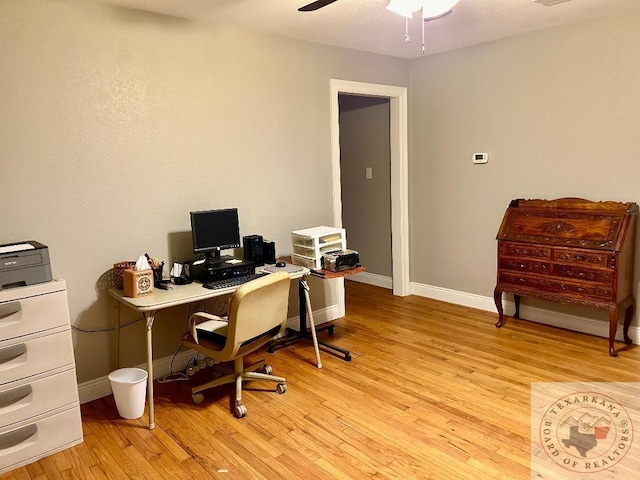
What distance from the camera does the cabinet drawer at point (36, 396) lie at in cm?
245

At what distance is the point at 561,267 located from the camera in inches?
145

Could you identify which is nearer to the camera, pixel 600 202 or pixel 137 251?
pixel 137 251

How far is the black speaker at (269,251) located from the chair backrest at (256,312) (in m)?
0.72

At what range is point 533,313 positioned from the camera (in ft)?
14.1

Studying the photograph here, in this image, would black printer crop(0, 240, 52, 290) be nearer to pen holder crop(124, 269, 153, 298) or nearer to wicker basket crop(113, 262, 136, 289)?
pen holder crop(124, 269, 153, 298)

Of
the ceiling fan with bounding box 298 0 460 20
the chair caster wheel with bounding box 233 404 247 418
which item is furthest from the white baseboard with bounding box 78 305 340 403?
the ceiling fan with bounding box 298 0 460 20

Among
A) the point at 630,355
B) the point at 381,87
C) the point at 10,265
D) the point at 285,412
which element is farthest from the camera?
the point at 381,87

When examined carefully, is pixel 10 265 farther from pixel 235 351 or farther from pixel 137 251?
pixel 235 351

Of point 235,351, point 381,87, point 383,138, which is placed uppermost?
point 381,87

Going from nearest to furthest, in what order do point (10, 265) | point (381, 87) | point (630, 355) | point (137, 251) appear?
point (10, 265), point (137, 251), point (630, 355), point (381, 87)

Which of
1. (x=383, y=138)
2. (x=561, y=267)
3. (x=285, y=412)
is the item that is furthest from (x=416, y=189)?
(x=285, y=412)

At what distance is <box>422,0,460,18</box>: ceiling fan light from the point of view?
2424 millimetres

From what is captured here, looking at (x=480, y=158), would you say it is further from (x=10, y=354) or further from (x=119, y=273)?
(x=10, y=354)

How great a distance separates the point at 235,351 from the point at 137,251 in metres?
1.05
